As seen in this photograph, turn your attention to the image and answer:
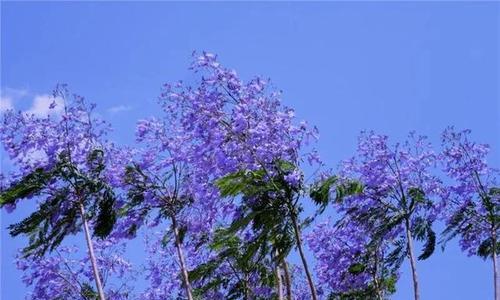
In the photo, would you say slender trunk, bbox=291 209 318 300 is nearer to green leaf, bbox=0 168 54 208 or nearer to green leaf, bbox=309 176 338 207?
green leaf, bbox=309 176 338 207

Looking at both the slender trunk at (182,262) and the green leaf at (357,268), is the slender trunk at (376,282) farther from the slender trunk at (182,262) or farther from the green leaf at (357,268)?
the slender trunk at (182,262)

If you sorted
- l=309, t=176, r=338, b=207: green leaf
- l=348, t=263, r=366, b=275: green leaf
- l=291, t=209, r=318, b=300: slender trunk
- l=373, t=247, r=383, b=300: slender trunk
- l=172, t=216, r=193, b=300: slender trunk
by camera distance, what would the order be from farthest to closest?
l=348, t=263, r=366, b=275: green leaf
l=373, t=247, r=383, b=300: slender trunk
l=172, t=216, r=193, b=300: slender trunk
l=309, t=176, r=338, b=207: green leaf
l=291, t=209, r=318, b=300: slender trunk

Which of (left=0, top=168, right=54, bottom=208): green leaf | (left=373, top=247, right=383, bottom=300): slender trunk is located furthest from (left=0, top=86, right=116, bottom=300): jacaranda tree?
(left=373, top=247, right=383, bottom=300): slender trunk

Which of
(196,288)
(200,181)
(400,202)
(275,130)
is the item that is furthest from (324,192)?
(196,288)

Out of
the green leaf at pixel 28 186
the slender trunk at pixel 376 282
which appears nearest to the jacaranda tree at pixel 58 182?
the green leaf at pixel 28 186

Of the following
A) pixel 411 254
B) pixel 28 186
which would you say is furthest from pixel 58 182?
pixel 411 254

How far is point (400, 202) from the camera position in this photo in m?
18.2

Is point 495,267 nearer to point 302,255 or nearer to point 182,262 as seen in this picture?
point 302,255

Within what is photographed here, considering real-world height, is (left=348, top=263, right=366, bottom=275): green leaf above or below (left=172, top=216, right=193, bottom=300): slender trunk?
above

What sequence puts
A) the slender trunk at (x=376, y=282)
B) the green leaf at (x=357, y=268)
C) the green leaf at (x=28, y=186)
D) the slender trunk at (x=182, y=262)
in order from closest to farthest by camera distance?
the green leaf at (x=28, y=186) < the slender trunk at (x=182, y=262) < the slender trunk at (x=376, y=282) < the green leaf at (x=357, y=268)

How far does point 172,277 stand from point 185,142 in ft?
18.5

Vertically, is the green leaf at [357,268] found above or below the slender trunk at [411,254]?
above

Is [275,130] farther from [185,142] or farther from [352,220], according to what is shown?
[352,220]

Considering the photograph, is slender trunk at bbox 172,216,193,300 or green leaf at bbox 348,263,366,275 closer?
slender trunk at bbox 172,216,193,300
